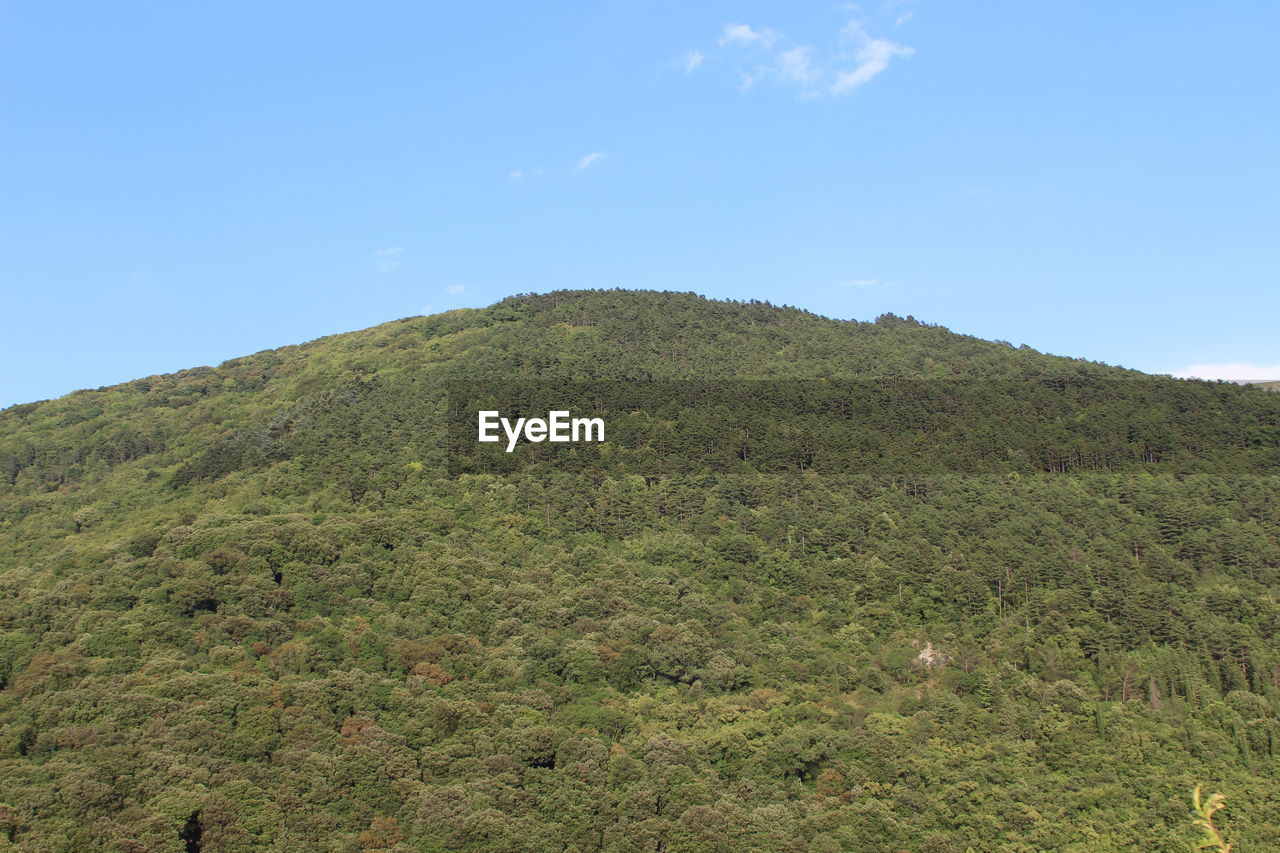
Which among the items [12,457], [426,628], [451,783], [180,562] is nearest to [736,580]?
[426,628]

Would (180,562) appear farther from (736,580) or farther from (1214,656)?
(1214,656)

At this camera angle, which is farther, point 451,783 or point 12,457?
point 12,457

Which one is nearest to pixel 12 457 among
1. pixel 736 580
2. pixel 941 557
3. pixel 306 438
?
pixel 306 438

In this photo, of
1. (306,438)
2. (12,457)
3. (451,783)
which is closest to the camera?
(451,783)

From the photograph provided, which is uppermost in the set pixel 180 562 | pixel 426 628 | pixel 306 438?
pixel 306 438

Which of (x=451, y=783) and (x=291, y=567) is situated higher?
(x=291, y=567)

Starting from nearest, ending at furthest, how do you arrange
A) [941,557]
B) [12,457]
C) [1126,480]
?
[941,557], [1126,480], [12,457]
